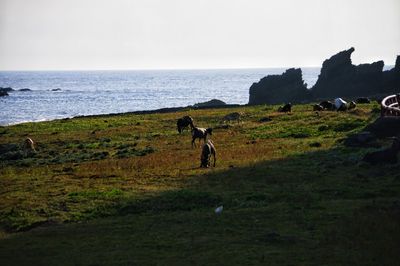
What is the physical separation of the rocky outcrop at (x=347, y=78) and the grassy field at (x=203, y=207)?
7243 cm

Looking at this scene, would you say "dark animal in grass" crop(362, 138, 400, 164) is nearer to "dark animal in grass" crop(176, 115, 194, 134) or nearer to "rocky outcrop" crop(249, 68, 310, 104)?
"dark animal in grass" crop(176, 115, 194, 134)

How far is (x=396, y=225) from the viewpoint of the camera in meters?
16.9

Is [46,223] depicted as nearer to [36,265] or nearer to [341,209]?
[36,265]

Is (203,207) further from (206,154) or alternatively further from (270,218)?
(206,154)

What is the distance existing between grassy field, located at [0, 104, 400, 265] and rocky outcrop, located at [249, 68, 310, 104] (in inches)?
2808

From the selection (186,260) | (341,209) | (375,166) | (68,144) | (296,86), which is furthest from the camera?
(296,86)

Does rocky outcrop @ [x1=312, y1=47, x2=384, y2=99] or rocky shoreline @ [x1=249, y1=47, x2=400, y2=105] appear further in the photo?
rocky outcrop @ [x1=312, y1=47, x2=384, y2=99]

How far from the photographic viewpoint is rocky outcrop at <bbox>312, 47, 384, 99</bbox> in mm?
107812

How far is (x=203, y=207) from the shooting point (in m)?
21.4

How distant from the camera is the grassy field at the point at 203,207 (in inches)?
619

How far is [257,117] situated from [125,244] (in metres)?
47.0

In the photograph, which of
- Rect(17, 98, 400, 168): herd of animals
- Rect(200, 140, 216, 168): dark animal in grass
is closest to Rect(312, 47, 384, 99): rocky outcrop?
Rect(17, 98, 400, 168): herd of animals

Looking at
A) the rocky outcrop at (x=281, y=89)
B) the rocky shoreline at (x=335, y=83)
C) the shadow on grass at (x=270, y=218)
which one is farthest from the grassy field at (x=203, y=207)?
the rocky outcrop at (x=281, y=89)

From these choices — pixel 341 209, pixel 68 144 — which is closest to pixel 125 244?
pixel 341 209
